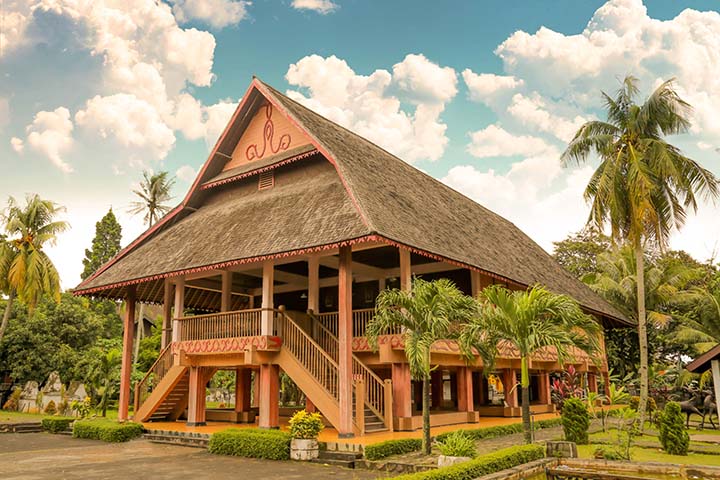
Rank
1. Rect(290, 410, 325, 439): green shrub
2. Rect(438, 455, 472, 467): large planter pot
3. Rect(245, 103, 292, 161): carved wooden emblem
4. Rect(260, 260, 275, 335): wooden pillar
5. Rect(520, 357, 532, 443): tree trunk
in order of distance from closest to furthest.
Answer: Rect(438, 455, 472, 467): large planter pot
Rect(520, 357, 532, 443): tree trunk
Rect(290, 410, 325, 439): green shrub
Rect(260, 260, 275, 335): wooden pillar
Rect(245, 103, 292, 161): carved wooden emblem

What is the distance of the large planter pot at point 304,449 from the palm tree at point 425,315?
2493mm

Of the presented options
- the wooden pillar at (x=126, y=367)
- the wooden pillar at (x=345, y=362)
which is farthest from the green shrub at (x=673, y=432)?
the wooden pillar at (x=126, y=367)

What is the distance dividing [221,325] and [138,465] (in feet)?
17.4

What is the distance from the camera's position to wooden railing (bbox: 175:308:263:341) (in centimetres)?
1727

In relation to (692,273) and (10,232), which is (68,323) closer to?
(10,232)

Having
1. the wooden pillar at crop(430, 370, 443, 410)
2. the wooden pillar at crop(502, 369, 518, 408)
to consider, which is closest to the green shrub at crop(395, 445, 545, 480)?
the wooden pillar at crop(502, 369, 518, 408)

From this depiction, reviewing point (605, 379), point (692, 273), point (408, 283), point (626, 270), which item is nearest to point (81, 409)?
point (408, 283)

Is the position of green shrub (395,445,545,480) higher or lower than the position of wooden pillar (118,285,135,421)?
lower

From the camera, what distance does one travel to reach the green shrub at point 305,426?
44.5 feet

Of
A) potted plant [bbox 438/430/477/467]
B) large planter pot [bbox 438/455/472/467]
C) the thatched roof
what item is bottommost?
large planter pot [bbox 438/455/472/467]

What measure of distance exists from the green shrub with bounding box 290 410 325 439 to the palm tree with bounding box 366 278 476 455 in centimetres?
252

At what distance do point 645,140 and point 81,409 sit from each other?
22278mm

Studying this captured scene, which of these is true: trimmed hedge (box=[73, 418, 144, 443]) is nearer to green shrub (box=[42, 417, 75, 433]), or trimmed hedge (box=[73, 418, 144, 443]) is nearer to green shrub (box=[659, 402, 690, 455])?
green shrub (box=[42, 417, 75, 433])

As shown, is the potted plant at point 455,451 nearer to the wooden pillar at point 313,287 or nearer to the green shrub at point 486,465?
the green shrub at point 486,465
